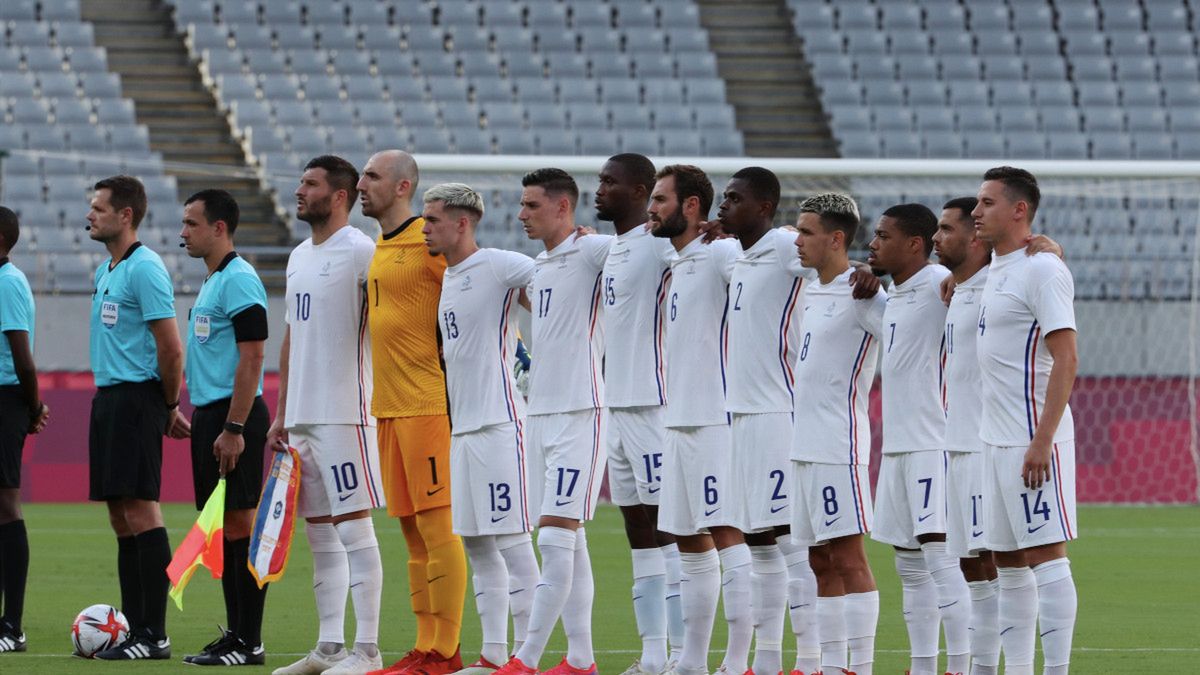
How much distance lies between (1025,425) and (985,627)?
910mm

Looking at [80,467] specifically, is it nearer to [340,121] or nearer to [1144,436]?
[340,121]

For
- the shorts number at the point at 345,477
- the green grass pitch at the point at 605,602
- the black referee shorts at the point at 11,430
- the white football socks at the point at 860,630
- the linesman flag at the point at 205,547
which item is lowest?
the green grass pitch at the point at 605,602

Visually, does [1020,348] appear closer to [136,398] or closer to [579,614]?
[579,614]

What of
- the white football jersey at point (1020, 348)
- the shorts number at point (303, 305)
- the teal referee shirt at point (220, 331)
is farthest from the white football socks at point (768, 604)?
the teal referee shirt at point (220, 331)

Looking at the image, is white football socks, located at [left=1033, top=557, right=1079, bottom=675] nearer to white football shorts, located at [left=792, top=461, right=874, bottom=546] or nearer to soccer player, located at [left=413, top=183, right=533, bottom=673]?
white football shorts, located at [left=792, top=461, right=874, bottom=546]

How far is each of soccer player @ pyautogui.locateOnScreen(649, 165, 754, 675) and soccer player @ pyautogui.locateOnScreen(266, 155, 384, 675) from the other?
1.33 m

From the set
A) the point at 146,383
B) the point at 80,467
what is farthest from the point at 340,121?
the point at 146,383

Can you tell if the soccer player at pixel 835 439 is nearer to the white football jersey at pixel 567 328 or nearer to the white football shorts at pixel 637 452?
the white football shorts at pixel 637 452

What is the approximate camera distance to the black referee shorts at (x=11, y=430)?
28.1ft

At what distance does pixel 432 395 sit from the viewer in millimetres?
7453

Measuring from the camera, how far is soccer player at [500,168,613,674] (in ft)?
23.4

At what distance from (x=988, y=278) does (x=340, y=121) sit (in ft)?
54.7

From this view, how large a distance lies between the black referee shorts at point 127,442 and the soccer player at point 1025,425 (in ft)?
12.3

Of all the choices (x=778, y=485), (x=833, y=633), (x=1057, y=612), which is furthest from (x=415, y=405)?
(x=1057, y=612)
